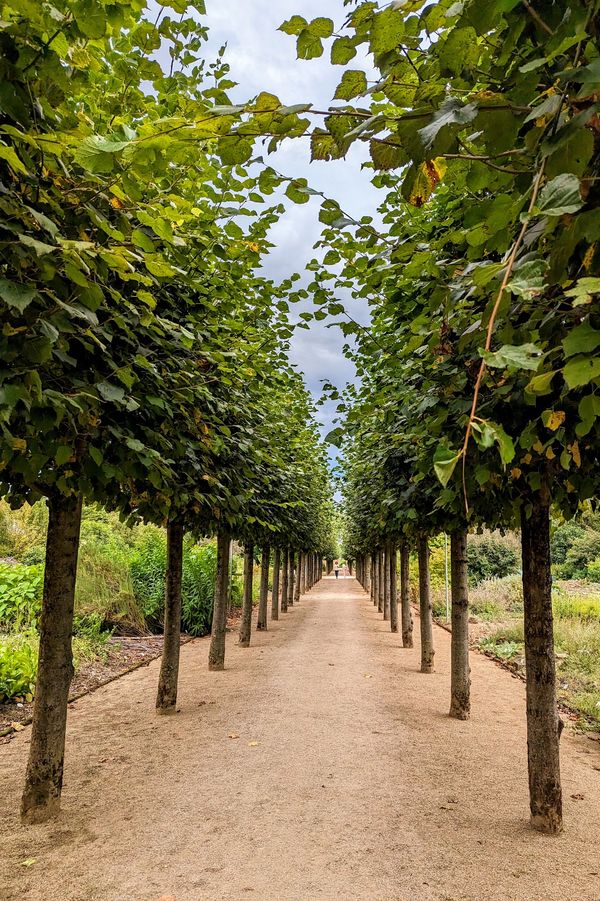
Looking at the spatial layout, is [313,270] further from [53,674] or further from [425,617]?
[425,617]

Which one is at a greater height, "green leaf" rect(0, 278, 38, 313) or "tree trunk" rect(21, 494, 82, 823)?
"green leaf" rect(0, 278, 38, 313)

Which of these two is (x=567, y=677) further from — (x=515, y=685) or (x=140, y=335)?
(x=140, y=335)

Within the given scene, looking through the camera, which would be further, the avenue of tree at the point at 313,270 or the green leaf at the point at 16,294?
the green leaf at the point at 16,294

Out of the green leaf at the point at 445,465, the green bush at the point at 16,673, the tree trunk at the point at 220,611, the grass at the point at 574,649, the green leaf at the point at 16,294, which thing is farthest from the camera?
the tree trunk at the point at 220,611

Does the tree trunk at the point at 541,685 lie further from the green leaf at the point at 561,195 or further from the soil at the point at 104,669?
the soil at the point at 104,669

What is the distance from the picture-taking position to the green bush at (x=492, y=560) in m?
29.8

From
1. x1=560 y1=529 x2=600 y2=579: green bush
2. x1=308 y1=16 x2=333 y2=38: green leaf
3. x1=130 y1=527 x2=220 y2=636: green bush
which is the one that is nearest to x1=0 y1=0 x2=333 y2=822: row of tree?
x1=308 y1=16 x2=333 y2=38: green leaf

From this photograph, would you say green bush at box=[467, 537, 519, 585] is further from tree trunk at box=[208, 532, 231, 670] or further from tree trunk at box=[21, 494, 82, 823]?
tree trunk at box=[21, 494, 82, 823]

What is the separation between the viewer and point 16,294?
1.79 m

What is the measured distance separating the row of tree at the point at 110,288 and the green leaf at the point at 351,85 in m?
0.28

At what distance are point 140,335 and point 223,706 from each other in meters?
5.36

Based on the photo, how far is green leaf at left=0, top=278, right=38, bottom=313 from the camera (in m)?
1.74

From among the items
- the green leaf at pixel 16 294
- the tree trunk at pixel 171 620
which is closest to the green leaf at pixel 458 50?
the green leaf at pixel 16 294

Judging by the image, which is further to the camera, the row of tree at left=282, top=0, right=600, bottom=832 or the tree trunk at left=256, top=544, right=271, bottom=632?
the tree trunk at left=256, top=544, right=271, bottom=632
